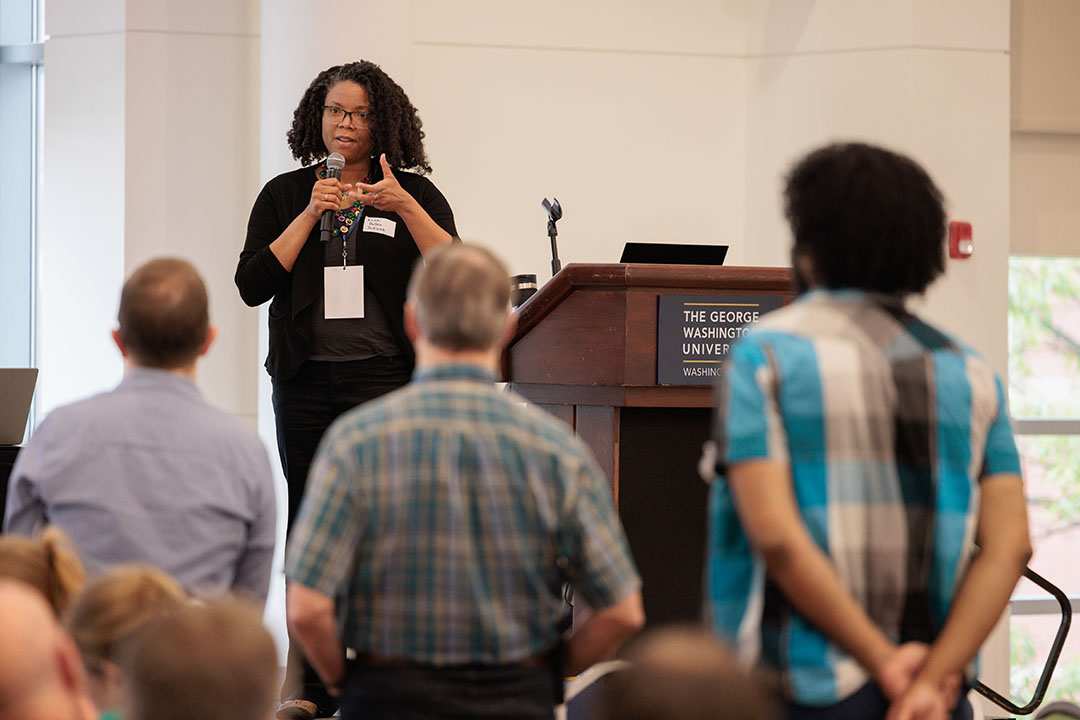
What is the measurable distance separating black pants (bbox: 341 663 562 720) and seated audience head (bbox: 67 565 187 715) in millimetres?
326

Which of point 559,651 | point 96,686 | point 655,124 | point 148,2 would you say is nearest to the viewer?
point 96,686

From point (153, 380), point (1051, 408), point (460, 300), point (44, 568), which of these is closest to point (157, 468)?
point (153, 380)

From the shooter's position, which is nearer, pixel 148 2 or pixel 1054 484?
pixel 148 2

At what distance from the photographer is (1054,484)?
19.3 ft

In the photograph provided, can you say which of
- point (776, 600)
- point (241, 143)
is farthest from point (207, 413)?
point (241, 143)

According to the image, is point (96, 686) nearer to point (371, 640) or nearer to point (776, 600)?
point (371, 640)

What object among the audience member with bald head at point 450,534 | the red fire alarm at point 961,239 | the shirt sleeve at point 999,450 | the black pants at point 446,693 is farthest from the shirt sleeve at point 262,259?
the red fire alarm at point 961,239

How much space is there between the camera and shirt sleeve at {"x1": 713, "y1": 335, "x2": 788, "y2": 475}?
1654 mm

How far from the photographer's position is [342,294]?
3.40 m

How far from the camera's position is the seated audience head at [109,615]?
151cm

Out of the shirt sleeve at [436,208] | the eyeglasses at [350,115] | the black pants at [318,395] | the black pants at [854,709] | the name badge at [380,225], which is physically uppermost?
the eyeglasses at [350,115]

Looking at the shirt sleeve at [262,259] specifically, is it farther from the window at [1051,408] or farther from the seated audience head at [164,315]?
the window at [1051,408]

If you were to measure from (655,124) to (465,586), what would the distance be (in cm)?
425

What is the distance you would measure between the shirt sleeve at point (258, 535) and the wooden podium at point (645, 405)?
1.11 metres
